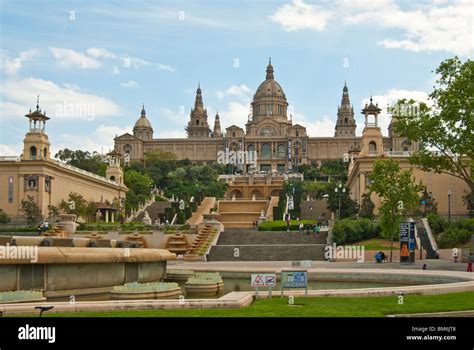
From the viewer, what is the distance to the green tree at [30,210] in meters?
65.3

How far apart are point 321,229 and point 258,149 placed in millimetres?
127086

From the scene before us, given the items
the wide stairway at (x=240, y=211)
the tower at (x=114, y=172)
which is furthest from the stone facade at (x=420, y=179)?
the tower at (x=114, y=172)

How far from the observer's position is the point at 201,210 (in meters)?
77.9

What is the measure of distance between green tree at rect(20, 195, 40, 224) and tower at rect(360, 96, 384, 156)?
3242 cm

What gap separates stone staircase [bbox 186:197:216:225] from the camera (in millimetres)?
71950

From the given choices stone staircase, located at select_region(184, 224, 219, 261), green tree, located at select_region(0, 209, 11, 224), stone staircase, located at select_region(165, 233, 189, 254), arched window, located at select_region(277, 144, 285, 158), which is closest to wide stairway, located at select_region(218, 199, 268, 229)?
stone staircase, located at select_region(184, 224, 219, 261)

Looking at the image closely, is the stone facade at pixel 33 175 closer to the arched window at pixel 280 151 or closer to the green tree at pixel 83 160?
the green tree at pixel 83 160

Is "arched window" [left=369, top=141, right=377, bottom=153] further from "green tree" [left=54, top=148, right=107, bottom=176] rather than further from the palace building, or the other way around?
the palace building

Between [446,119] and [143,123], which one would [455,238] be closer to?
[446,119]

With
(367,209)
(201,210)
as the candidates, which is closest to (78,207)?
(201,210)

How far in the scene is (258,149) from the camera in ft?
599

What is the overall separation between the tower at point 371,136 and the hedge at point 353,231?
18774 millimetres
